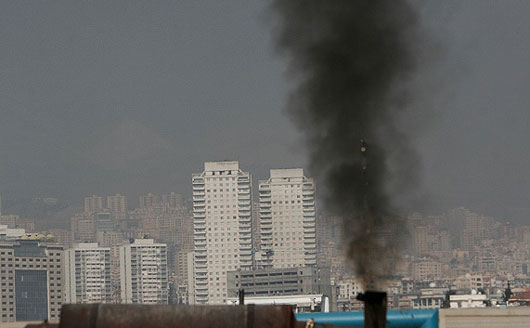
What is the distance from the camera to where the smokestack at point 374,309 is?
15367 mm

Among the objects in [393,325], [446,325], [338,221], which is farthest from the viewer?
[446,325]

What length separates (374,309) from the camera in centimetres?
1538

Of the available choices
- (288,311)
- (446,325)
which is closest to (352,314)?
(446,325)

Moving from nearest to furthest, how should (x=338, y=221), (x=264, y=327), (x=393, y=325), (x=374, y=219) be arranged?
(x=264, y=327)
(x=374, y=219)
(x=338, y=221)
(x=393, y=325)

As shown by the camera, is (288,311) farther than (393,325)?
No

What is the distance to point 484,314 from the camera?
91.3 ft

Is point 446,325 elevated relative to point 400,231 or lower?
lower

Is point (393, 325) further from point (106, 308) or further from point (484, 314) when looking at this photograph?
point (106, 308)

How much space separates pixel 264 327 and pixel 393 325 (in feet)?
30.5

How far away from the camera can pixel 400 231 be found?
2050 centimetres

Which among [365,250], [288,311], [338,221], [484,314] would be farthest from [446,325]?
[288,311]

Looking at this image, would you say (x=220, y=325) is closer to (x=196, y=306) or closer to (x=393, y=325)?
(x=196, y=306)

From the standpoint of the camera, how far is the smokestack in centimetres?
1537

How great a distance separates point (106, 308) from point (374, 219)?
237 inches
